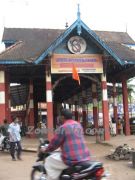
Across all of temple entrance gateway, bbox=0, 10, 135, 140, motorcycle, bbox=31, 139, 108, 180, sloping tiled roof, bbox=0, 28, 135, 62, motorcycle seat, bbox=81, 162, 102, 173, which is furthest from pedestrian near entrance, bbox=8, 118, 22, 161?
A: motorcycle seat, bbox=81, 162, 102, 173

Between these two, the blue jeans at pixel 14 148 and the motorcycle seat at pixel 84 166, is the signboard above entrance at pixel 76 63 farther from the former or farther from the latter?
the motorcycle seat at pixel 84 166

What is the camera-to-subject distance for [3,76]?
76.0 feet

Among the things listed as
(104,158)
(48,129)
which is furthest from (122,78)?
(104,158)

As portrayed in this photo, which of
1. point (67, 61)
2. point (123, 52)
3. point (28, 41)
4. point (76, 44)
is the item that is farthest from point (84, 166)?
point (28, 41)

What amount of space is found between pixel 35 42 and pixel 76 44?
350cm

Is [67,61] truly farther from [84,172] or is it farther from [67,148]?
[84,172]

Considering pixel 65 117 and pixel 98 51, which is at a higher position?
pixel 98 51

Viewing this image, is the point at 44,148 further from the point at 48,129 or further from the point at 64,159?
the point at 48,129

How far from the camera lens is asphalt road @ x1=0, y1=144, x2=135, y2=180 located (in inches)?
466

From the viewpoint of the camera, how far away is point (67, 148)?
7.15m

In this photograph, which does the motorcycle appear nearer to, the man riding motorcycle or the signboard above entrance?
the man riding motorcycle

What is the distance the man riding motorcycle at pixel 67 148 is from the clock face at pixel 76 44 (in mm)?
15958

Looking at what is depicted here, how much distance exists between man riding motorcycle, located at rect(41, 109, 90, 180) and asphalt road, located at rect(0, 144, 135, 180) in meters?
4.17

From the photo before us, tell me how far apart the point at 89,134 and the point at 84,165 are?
21.7m
